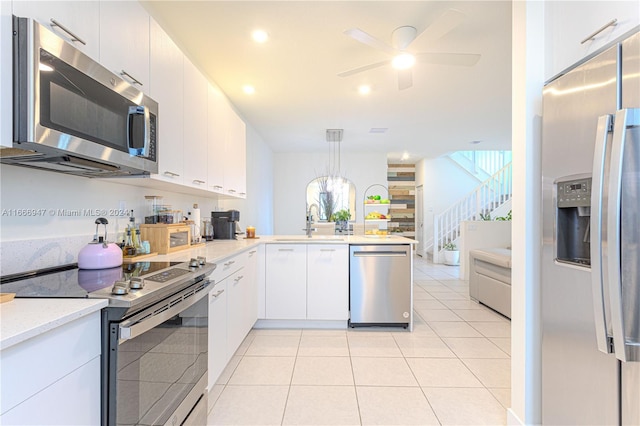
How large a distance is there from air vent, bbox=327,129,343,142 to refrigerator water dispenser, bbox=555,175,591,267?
4563 mm

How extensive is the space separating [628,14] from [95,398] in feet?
7.46

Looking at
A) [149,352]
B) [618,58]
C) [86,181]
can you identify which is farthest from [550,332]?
[86,181]

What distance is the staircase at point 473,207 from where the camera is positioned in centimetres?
739

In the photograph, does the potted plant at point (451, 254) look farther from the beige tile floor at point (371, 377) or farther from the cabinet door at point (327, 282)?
the cabinet door at point (327, 282)

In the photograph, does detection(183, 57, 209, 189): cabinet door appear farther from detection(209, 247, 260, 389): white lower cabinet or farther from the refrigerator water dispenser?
the refrigerator water dispenser

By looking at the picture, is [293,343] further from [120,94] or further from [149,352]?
[120,94]

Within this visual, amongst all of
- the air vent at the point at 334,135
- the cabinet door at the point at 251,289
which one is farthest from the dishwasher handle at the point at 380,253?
the air vent at the point at 334,135

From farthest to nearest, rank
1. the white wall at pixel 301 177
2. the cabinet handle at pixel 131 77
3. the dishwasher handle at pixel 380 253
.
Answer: the white wall at pixel 301 177, the dishwasher handle at pixel 380 253, the cabinet handle at pixel 131 77

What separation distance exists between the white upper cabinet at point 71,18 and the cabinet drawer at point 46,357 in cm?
108

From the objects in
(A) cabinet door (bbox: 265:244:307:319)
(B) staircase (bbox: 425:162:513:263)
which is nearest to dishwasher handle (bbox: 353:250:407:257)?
(A) cabinet door (bbox: 265:244:307:319)

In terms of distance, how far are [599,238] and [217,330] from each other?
80.6 inches

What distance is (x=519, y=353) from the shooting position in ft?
5.33

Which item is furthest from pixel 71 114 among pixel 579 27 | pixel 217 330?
pixel 579 27

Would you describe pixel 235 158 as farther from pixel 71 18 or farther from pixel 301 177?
pixel 301 177
